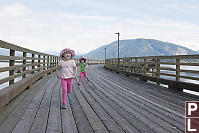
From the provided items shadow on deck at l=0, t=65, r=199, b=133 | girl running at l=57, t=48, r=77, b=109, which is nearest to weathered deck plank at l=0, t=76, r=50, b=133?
shadow on deck at l=0, t=65, r=199, b=133

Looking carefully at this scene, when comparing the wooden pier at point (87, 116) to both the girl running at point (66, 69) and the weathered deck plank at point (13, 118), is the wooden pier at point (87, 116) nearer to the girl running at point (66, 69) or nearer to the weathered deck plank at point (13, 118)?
the weathered deck plank at point (13, 118)

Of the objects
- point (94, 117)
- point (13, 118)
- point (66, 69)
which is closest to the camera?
point (13, 118)

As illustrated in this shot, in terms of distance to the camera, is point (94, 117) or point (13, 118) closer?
point (13, 118)

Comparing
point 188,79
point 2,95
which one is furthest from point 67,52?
point 188,79

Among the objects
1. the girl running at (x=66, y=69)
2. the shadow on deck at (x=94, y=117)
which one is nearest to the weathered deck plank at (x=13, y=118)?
the shadow on deck at (x=94, y=117)

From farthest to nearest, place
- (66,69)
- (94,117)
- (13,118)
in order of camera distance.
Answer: (66,69) → (94,117) → (13,118)

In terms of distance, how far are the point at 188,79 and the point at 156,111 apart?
12.0 ft

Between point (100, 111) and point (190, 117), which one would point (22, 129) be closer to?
point (100, 111)

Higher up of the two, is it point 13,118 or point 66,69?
point 66,69

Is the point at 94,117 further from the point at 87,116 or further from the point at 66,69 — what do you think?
the point at 66,69

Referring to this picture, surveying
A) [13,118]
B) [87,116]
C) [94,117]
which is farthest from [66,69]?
[13,118]

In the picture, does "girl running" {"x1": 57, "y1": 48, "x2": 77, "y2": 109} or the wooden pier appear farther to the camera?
"girl running" {"x1": 57, "y1": 48, "x2": 77, "y2": 109}

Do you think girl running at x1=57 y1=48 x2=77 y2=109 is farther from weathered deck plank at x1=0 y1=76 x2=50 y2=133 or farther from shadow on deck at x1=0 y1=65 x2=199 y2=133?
weathered deck plank at x1=0 y1=76 x2=50 y2=133

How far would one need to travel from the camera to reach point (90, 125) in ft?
12.3
